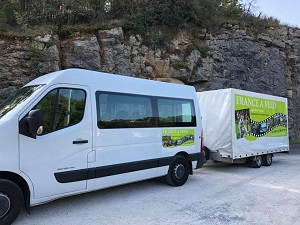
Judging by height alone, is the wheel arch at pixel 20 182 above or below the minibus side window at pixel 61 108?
below

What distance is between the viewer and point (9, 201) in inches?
168

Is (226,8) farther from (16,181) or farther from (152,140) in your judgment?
(16,181)

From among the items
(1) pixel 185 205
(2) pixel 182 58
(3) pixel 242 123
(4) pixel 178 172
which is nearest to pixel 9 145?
(1) pixel 185 205

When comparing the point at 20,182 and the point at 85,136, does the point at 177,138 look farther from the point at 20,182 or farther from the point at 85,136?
the point at 20,182

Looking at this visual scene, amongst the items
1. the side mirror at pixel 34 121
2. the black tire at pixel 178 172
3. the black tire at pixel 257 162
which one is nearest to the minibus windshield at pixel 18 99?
the side mirror at pixel 34 121

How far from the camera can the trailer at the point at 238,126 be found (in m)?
9.08

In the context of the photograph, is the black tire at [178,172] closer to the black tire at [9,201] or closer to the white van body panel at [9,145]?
the black tire at [9,201]

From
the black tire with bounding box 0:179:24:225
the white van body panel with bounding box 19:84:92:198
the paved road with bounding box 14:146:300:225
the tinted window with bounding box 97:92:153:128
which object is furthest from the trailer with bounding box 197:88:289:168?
the black tire with bounding box 0:179:24:225

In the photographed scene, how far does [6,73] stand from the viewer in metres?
10.9

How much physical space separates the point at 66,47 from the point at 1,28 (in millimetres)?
2579

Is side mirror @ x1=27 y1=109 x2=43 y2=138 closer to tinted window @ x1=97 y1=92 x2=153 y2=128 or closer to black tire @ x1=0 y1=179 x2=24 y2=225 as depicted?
black tire @ x1=0 y1=179 x2=24 y2=225

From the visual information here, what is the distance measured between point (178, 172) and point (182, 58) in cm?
925

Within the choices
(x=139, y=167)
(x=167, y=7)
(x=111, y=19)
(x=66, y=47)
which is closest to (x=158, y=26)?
(x=167, y=7)

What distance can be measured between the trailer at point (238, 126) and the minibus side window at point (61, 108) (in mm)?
5378
